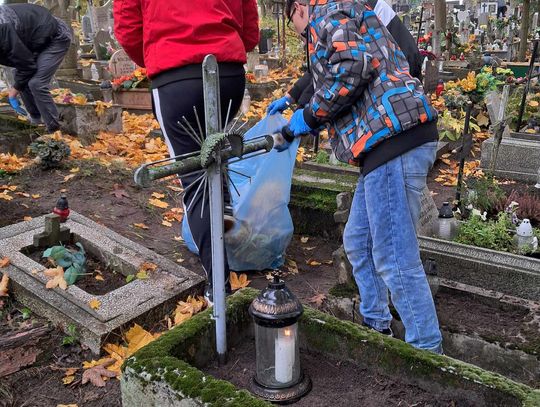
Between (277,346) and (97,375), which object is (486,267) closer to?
(277,346)

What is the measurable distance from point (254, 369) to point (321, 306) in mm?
1209

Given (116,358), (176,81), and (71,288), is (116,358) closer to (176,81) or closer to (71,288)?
(71,288)

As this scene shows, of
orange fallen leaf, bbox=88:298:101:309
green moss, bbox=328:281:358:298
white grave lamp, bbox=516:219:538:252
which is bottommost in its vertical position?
green moss, bbox=328:281:358:298

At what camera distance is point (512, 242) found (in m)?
3.27

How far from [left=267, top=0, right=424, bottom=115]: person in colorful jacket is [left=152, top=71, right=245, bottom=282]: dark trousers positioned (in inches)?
9.5

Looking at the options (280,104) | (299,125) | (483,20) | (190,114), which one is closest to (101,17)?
(483,20)

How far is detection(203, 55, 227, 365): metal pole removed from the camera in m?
1.60

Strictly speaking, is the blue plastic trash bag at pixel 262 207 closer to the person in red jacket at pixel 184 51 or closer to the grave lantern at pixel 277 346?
the person in red jacket at pixel 184 51

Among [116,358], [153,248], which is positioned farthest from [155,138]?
[116,358]

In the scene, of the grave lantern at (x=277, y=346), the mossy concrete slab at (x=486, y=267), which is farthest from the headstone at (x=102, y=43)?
the grave lantern at (x=277, y=346)

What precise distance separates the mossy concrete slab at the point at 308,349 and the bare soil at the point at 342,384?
23 millimetres

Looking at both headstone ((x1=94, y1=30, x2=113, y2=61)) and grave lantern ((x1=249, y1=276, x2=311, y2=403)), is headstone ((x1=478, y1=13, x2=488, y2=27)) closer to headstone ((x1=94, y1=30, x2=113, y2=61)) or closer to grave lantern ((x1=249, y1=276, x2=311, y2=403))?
headstone ((x1=94, y1=30, x2=113, y2=61))

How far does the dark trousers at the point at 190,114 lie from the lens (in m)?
2.51

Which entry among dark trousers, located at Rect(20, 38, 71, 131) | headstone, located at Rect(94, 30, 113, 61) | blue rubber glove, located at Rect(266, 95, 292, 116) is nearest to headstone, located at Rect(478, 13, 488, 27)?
headstone, located at Rect(94, 30, 113, 61)
